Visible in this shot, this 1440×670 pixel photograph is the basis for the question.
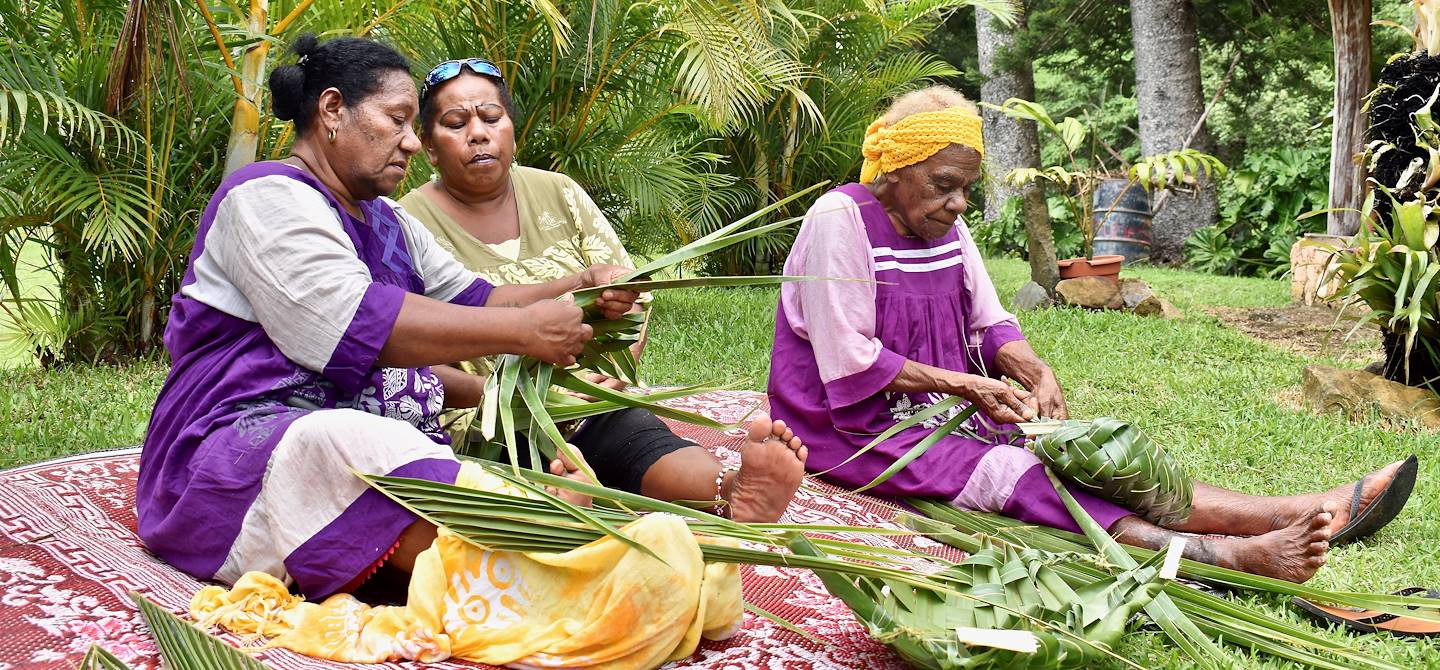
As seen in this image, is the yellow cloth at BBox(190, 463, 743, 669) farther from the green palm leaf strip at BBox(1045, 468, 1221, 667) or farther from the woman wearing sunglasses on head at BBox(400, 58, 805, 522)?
the green palm leaf strip at BBox(1045, 468, 1221, 667)

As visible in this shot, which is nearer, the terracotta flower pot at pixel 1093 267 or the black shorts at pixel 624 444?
the black shorts at pixel 624 444

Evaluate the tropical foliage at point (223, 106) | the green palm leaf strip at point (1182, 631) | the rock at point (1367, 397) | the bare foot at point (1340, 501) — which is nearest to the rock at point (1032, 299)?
the tropical foliage at point (223, 106)

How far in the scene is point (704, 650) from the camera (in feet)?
8.16

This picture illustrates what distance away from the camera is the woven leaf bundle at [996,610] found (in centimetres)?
224

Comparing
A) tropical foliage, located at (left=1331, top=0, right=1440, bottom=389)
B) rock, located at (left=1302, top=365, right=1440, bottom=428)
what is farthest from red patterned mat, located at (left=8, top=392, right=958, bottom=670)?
tropical foliage, located at (left=1331, top=0, right=1440, bottom=389)

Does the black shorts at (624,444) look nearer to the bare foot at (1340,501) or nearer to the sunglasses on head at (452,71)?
the sunglasses on head at (452,71)

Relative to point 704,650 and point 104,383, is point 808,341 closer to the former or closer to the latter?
point 704,650

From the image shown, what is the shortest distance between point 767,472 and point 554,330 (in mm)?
617

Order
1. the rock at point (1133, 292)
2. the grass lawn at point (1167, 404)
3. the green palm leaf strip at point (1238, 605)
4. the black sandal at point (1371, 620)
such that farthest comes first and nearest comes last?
the rock at point (1133, 292) < the grass lawn at point (1167, 404) < the black sandal at point (1371, 620) < the green palm leaf strip at point (1238, 605)

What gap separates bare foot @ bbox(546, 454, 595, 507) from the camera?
2.48 metres

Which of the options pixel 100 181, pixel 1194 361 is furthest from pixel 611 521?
pixel 1194 361

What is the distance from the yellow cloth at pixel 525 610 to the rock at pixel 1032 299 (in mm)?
6540

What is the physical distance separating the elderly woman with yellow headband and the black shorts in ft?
2.36

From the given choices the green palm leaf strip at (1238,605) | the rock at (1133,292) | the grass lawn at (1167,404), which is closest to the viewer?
the green palm leaf strip at (1238,605)
